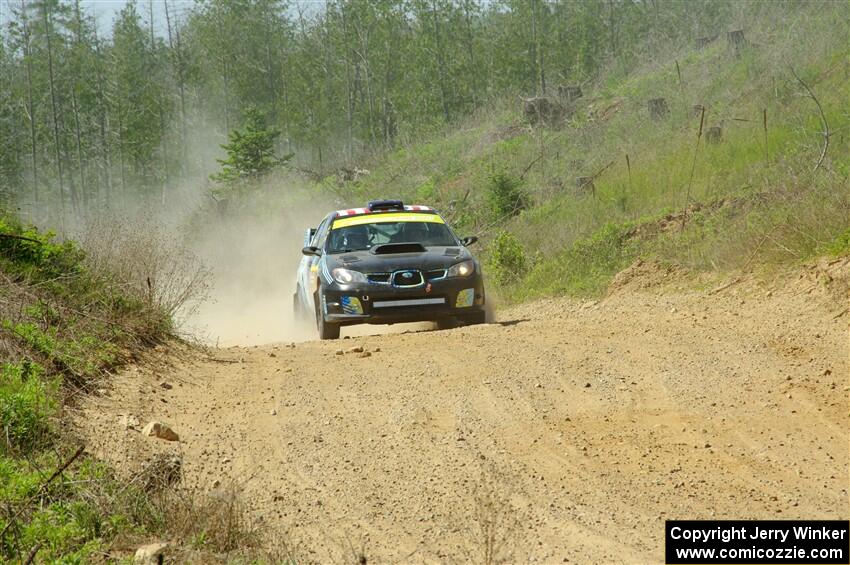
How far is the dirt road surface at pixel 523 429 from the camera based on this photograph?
5672 millimetres

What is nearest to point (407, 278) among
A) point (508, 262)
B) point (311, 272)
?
point (311, 272)

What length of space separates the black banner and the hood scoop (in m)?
7.95

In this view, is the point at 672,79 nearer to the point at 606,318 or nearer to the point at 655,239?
the point at 655,239

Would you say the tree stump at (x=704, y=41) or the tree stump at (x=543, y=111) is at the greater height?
the tree stump at (x=704, y=41)

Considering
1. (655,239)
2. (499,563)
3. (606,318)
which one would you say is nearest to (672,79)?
(655,239)

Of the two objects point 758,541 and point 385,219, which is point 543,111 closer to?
point 385,219

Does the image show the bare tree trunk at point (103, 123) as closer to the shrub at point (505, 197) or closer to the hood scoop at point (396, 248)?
the shrub at point (505, 197)

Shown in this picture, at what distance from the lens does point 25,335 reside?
848cm

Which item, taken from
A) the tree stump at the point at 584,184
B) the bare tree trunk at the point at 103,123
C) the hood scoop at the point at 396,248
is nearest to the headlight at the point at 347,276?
the hood scoop at the point at 396,248

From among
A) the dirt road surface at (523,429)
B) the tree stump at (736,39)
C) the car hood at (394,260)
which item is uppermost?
the tree stump at (736,39)

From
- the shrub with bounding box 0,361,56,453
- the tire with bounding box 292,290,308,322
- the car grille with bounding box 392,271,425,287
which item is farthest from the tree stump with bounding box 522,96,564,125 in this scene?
the shrub with bounding box 0,361,56,453

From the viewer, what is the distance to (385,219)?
1420 cm

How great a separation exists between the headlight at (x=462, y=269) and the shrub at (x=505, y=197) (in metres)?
11.3

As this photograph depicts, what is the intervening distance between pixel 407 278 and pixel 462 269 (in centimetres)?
76
